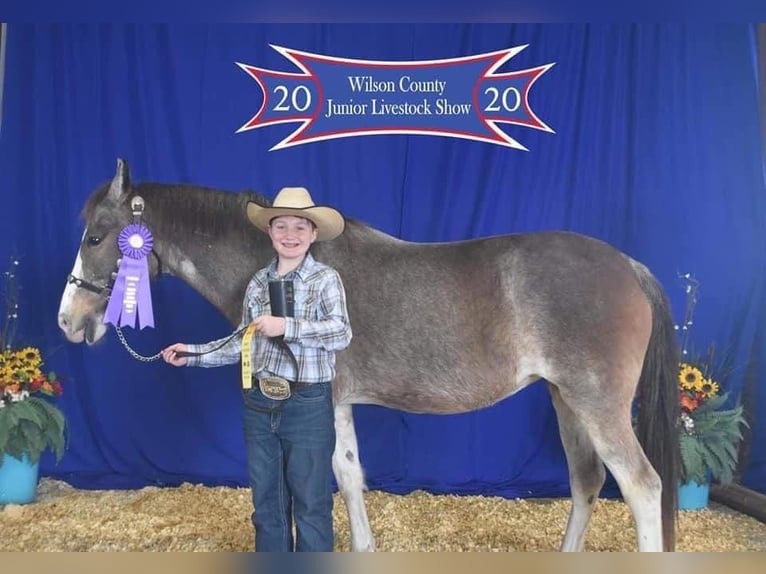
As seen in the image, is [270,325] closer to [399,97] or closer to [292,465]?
[292,465]

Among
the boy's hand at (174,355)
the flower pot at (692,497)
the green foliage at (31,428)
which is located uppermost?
the boy's hand at (174,355)

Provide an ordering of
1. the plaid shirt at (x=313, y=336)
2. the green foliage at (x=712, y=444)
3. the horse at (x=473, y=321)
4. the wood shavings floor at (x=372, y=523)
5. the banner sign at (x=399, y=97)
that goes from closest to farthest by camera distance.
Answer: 1. the plaid shirt at (x=313, y=336)
2. the horse at (x=473, y=321)
3. the wood shavings floor at (x=372, y=523)
4. the banner sign at (x=399, y=97)
5. the green foliage at (x=712, y=444)

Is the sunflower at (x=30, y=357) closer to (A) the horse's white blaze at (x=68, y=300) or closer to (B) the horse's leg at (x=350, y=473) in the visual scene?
(A) the horse's white blaze at (x=68, y=300)

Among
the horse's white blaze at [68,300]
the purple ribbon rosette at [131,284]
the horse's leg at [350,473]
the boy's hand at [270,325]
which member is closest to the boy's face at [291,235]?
the boy's hand at [270,325]

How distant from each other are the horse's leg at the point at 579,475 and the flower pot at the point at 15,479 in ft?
8.80

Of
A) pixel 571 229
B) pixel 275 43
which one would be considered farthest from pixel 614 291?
pixel 275 43

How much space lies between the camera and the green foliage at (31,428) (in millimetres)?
3768

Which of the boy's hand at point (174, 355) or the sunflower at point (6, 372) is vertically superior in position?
the boy's hand at point (174, 355)

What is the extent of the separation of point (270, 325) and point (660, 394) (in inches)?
62.8

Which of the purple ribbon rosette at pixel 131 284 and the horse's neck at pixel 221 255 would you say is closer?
the purple ribbon rosette at pixel 131 284

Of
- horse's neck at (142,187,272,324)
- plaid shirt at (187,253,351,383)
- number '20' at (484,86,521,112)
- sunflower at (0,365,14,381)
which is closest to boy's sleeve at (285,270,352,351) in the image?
plaid shirt at (187,253,351,383)

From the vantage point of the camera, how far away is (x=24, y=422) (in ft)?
12.5

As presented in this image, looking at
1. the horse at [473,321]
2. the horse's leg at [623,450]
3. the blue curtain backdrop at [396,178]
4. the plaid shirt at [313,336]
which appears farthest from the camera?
the blue curtain backdrop at [396,178]

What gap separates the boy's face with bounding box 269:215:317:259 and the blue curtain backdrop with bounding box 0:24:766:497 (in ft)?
4.71
